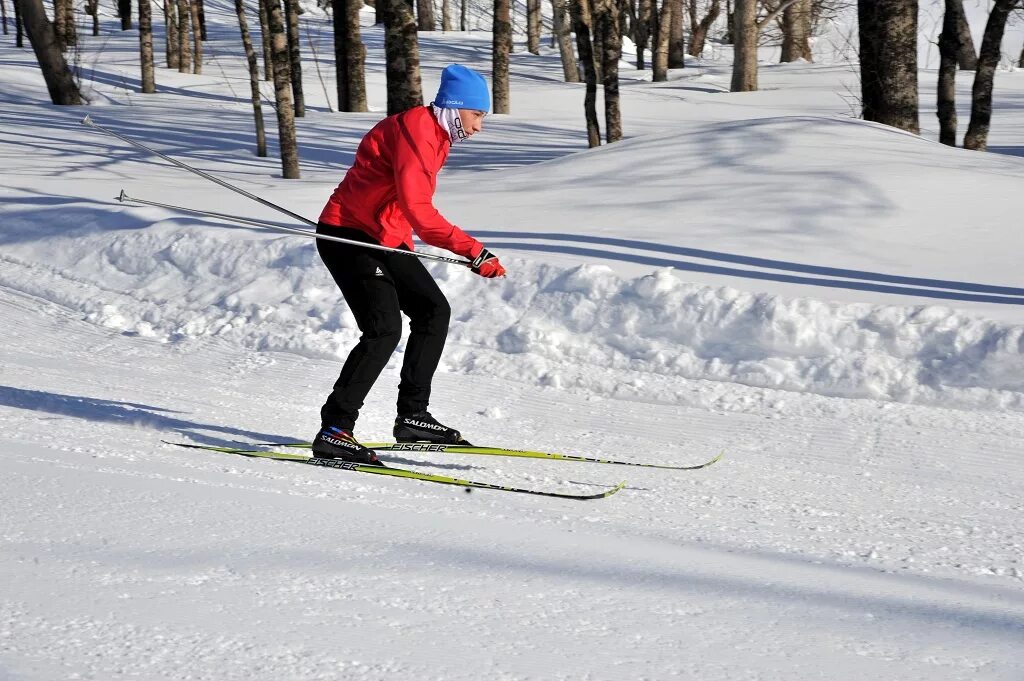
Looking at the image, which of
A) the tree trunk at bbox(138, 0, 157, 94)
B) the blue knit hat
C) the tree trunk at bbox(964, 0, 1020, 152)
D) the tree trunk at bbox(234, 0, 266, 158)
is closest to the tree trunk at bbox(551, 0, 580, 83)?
the tree trunk at bbox(138, 0, 157, 94)

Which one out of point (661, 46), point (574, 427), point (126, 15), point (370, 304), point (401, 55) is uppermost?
point (126, 15)

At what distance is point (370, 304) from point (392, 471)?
29.2 inches

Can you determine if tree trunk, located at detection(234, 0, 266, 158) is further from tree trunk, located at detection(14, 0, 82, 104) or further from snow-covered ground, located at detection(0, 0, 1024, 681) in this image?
tree trunk, located at detection(14, 0, 82, 104)

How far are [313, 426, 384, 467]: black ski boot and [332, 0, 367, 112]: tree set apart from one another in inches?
664

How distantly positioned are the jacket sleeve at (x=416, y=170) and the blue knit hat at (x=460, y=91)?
11 cm

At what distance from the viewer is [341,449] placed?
476cm

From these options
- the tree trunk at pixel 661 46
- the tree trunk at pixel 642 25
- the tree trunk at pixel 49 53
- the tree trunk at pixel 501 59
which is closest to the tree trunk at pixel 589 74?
→ the tree trunk at pixel 501 59

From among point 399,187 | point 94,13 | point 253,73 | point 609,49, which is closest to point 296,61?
point 253,73

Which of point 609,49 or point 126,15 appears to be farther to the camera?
point 126,15

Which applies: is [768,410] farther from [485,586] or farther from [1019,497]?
[485,586]

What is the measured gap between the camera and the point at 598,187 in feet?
35.0

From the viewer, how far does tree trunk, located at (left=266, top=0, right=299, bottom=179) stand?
480 inches

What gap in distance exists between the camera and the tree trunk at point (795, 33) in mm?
32469

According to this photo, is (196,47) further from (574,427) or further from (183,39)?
(574,427)
